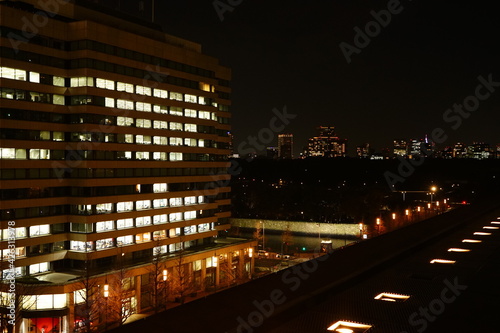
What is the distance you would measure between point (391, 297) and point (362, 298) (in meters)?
1.00

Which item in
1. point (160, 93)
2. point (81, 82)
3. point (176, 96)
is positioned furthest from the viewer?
point (176, 96)

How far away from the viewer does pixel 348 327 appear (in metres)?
12.9

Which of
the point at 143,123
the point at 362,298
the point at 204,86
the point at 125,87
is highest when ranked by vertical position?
the point at 204,86

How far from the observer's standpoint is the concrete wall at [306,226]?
6594cm

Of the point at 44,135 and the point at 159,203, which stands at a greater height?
the point at 44,135

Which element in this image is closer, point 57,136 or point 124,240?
point 57,136

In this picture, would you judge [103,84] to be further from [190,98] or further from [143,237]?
[143,237]

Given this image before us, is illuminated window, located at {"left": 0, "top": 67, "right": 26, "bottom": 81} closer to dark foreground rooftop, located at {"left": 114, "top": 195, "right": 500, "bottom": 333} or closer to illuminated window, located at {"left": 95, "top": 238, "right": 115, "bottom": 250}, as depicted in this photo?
illuminated window, located at {"left": 95, "top": 238, "right": 115, "bottom": 250}

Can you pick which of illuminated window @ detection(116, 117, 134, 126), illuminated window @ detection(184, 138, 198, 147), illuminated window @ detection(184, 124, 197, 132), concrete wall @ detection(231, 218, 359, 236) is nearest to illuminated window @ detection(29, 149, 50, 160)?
illuminated window @ detection(116, 117, 134, 126)

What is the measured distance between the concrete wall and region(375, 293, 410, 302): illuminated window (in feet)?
164

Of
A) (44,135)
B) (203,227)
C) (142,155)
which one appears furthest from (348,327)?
(203,227)

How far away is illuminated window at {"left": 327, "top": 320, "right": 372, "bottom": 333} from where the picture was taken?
12648 millimetres

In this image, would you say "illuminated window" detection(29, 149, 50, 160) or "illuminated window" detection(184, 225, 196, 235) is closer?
"illuminated window" detection(29, 149, 50, 160)

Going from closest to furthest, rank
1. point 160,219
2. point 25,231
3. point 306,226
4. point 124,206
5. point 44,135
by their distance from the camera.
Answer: point 25,231 → point 44,135 → point 124,206 → point 160,219 → point 306,226
